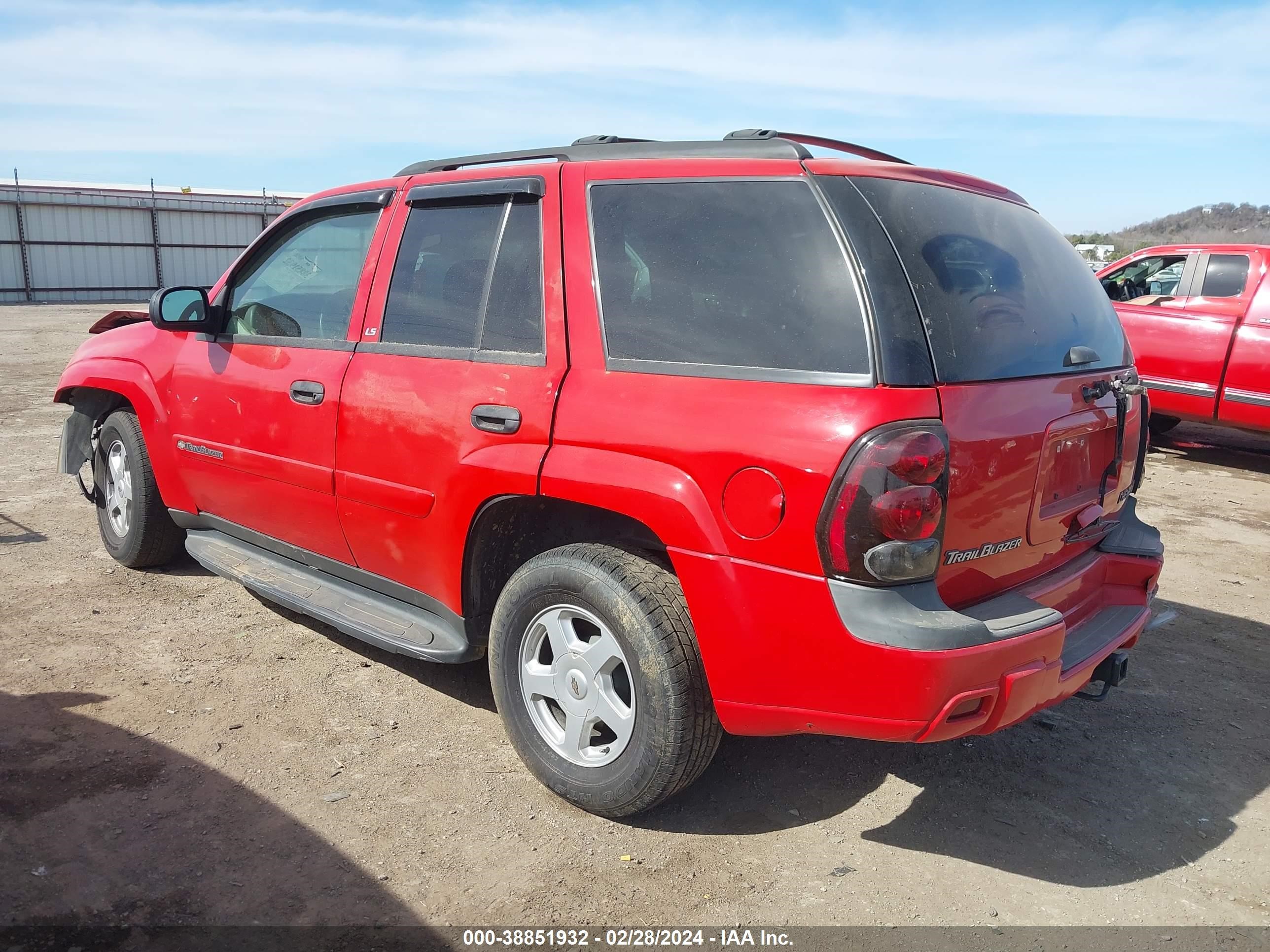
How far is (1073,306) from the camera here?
10.3 ft

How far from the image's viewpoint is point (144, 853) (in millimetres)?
2781

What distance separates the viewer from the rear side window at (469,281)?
319cm

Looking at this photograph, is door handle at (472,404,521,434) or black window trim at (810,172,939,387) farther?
door handle at (472,404,521,434)

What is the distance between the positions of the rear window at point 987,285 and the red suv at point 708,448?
0.01 meters

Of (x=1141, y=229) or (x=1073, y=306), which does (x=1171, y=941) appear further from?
(x=1141, y=229)

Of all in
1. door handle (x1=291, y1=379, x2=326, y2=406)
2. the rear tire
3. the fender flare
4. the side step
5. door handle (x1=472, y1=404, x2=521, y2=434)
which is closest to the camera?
the fender flare

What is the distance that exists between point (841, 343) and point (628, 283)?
0.73 m

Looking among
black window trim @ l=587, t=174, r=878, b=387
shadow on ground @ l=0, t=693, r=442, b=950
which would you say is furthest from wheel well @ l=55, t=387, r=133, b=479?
black window trim @ l=587, t=174, r=878, b=387

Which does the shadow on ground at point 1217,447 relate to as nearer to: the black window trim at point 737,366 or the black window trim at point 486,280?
the black window trim at point 737,366

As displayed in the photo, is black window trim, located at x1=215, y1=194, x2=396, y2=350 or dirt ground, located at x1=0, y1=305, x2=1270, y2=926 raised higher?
black window trim, located at x1=215, y1=194, x2=396, y2=350

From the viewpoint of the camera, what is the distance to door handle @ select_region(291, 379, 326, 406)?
3723 mm

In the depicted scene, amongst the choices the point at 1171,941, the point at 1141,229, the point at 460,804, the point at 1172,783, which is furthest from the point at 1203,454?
the point at 1141,229

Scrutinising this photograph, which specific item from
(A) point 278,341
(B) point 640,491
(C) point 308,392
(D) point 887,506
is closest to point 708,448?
(B) point 640,491

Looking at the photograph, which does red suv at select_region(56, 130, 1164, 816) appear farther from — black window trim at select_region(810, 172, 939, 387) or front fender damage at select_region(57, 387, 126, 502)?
front fender damage at select_region(57, 387, 126, 502)
